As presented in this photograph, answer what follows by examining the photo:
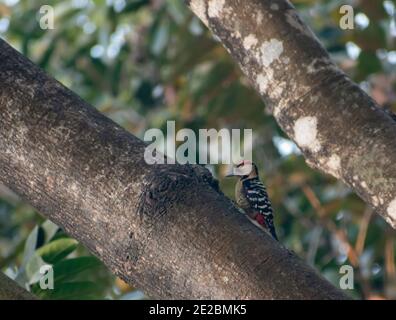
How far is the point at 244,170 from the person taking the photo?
13.0ft

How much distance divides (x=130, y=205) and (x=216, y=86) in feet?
11.4

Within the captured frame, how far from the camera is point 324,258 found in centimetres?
539

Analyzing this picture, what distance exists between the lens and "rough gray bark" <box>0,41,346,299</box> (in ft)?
6.25

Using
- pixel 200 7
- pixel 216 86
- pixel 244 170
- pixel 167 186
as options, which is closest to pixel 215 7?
pixel 200 7

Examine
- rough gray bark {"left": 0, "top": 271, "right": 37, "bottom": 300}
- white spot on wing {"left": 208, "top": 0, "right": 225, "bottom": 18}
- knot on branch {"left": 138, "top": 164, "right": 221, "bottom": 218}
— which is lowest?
rough gray bark {"left": 0, "top": 271, "right": 37, "bottom": 300}

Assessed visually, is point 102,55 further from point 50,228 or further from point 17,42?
point 50,228

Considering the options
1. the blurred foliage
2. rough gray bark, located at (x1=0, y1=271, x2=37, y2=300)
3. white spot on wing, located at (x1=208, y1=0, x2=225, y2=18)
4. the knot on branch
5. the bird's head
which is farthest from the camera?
the blurred foliage

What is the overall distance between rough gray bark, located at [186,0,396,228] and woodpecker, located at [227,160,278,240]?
1.06 m

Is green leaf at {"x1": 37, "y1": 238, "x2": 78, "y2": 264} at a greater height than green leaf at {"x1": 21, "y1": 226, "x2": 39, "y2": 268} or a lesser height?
lesser

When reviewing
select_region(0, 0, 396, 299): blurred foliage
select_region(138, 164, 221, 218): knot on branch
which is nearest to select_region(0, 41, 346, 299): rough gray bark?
select_region(138, 164, 221, 218): knot on branch

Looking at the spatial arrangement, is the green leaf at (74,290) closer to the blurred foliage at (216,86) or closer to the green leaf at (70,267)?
the green leaf at (70,267)

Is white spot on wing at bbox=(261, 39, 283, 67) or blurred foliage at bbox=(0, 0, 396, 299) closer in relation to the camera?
white spot on wing at bbox=(261, 39, 283, 67)

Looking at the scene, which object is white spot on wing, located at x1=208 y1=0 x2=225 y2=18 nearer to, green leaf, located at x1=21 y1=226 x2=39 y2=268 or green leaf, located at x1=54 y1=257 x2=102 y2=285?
green leaf, located at x1=54 y1=257 x2=102 y2=285

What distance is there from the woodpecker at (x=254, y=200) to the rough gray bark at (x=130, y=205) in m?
1.29
